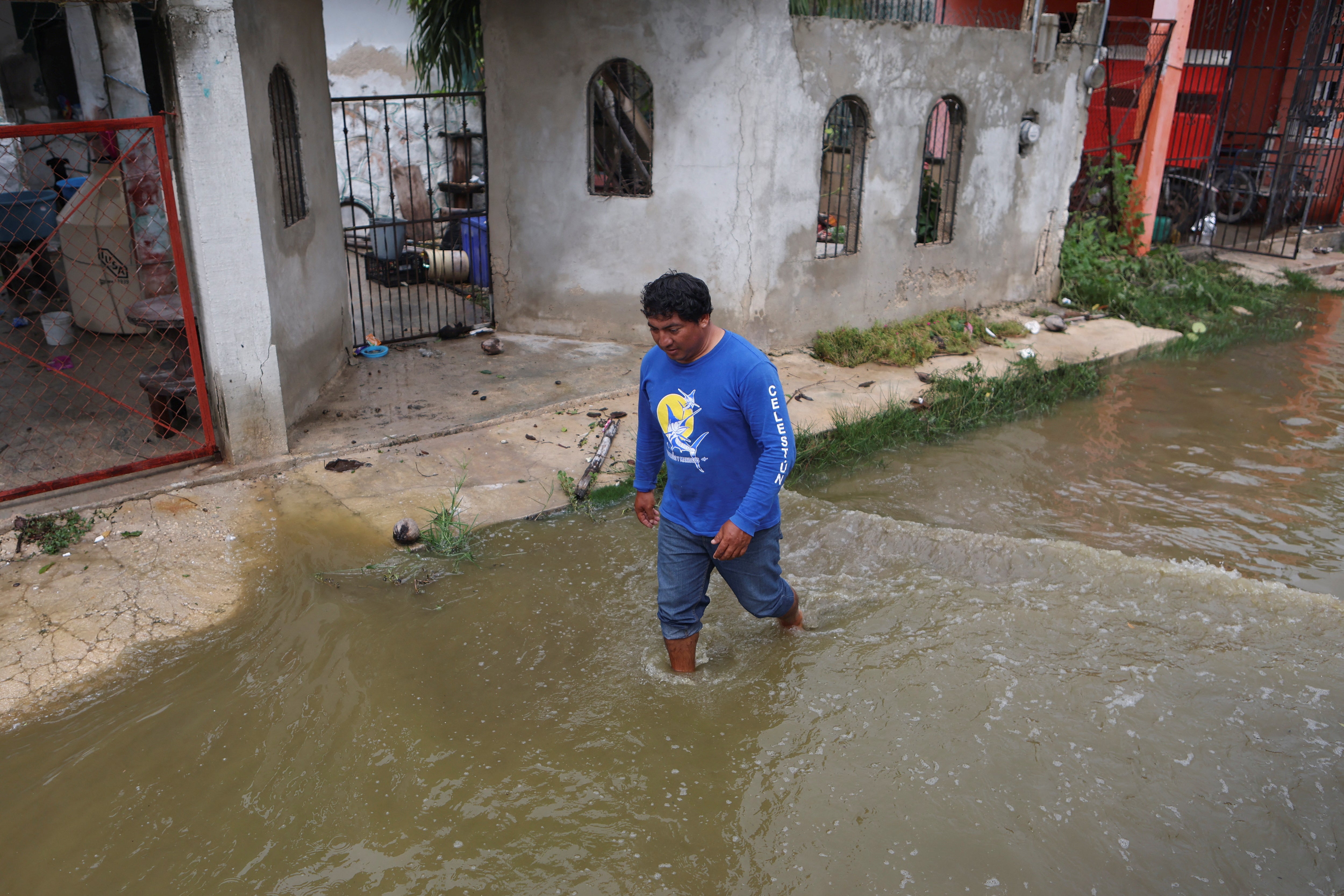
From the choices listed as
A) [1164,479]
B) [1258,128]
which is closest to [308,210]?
[1164,479]

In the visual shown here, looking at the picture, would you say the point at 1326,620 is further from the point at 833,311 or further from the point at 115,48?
the point at 115,48

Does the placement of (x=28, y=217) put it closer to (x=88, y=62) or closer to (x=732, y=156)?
(x=88, y=62)

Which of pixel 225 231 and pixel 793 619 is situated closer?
pixel 793 619

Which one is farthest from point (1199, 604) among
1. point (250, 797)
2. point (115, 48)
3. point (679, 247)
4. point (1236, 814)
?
point (115, 48)

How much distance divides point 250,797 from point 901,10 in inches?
454

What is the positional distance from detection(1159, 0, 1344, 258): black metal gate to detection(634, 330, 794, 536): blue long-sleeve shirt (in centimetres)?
1170

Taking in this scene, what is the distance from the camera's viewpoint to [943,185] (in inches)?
390

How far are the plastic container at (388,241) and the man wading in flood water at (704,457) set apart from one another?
22.1 feet

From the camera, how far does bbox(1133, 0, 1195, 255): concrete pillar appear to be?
442 inches

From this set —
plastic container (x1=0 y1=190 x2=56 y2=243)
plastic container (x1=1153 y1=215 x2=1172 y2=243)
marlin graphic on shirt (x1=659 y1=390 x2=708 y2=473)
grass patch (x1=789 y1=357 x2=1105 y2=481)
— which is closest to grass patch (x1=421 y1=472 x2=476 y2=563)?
marlin graphic on shirt (x1=659 y1=390 x2=708 y2=473)

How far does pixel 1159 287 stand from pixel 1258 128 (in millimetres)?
6178

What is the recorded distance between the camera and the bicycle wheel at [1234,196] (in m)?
14.1

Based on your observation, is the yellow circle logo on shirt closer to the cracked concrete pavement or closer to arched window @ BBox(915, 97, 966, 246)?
the cracked concrete pavement

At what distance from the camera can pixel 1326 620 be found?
4.59 metres
